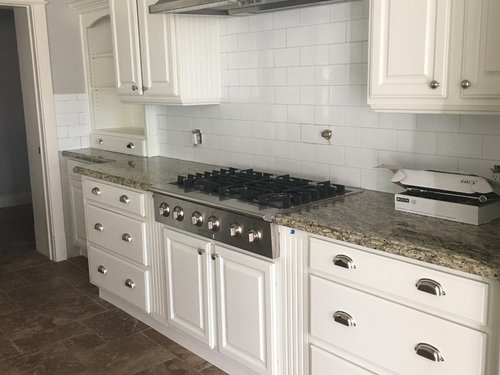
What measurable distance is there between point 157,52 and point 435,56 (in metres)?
1.94

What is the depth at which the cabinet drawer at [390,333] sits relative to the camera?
183cm

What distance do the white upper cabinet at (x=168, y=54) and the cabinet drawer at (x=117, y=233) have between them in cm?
79

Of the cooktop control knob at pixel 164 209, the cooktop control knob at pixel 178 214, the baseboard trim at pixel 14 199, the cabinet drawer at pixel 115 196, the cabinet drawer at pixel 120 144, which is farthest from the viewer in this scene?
the baseboard trim at pixel 14 199

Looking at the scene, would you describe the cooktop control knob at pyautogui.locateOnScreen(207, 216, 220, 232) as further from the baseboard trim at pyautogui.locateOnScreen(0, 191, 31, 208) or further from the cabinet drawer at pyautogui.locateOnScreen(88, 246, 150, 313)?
the baseboard trim at pyautogui.locateOnScreen(0, 191, 31, 208)

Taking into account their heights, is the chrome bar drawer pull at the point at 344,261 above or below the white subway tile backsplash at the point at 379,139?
below

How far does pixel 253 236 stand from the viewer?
8.14ft

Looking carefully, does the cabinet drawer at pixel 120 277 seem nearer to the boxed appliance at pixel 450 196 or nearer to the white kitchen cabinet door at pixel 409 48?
the boxed appliance at pixel 450 196

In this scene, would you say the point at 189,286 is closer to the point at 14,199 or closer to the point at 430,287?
the point at 430,287

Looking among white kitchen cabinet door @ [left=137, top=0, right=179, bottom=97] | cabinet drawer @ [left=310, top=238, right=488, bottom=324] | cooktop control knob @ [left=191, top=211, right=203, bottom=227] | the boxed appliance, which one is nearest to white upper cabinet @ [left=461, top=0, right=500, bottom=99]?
the boxed appliance

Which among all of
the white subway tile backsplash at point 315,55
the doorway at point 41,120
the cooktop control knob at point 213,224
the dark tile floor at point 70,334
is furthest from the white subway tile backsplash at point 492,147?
the doorway at point 41,120

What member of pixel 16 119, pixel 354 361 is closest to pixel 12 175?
pixel 16 119

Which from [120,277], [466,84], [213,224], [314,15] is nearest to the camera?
[466,84]

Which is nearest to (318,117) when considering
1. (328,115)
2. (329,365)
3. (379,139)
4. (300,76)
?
(328,115)

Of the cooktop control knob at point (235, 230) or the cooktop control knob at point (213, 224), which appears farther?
the cooktop control knob at point (213, 224)
